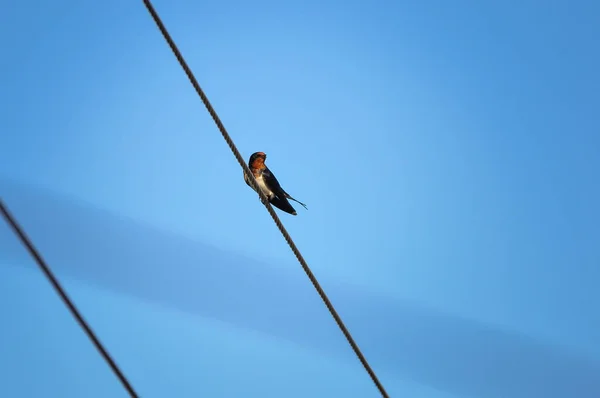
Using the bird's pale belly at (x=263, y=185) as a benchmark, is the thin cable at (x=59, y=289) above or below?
below

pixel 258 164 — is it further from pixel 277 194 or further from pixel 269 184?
pixel 277 194

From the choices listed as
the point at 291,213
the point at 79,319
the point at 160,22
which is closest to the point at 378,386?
the point at 79,319

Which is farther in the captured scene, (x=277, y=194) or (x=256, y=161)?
(x=256, y=161)

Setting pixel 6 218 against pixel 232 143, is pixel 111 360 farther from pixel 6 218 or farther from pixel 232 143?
pixel 232 143

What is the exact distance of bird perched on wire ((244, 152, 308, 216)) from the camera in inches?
416

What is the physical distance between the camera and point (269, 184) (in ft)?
34.6

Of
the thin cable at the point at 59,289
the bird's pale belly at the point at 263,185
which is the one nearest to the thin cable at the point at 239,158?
the thin cable at the point at 59,289

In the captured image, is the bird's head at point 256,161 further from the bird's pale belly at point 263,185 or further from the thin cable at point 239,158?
the thin cable at point 239,158

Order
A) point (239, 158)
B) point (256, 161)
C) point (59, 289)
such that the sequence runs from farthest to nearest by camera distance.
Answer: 1. point (256, 161)
2. point (239, 158)
3. point (59, 289)

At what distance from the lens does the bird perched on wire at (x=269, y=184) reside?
10.6m

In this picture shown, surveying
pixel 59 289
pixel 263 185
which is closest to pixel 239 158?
pixel 59 289

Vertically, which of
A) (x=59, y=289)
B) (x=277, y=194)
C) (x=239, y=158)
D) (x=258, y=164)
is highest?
(x=258, y=164)

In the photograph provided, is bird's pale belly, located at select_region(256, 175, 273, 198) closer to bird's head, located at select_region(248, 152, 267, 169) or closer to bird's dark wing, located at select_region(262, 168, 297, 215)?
bird's dark wing, located at select_region(262, 168, 297, 215)

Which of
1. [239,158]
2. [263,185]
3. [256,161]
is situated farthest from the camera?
[256,161]
